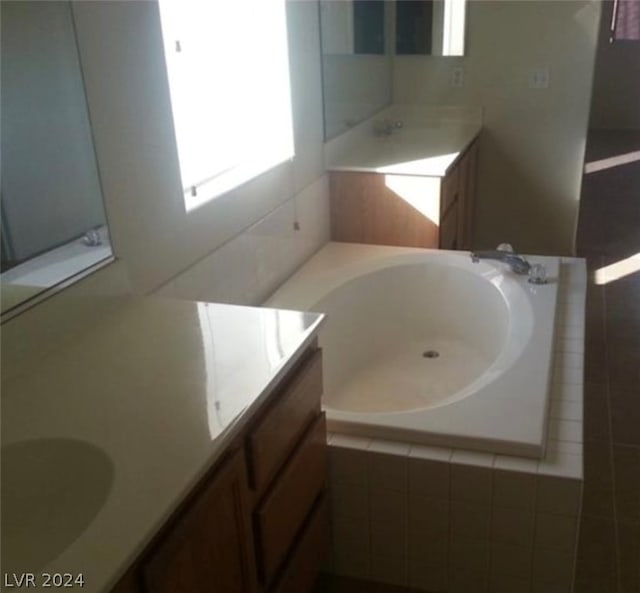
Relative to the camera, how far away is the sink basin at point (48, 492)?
3.54 ft

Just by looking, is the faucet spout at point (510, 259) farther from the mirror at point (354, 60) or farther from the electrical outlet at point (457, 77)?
the electrical outlet at point (457, 77)

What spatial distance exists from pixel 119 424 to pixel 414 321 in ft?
6.36

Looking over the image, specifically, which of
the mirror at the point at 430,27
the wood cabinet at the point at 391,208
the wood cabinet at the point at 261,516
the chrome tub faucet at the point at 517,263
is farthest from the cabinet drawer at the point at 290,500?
the mirror at the point at 430,27

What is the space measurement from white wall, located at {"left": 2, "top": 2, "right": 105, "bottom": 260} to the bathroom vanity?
5.47ft

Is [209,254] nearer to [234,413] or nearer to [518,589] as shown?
[234,413]

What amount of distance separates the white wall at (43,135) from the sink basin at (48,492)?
17.6 inches

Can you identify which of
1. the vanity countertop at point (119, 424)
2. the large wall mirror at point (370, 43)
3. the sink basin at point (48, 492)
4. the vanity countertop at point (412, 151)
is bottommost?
the sink basin at point (48, 492)

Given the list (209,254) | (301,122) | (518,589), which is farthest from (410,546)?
(301,122)

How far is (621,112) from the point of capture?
7707mm

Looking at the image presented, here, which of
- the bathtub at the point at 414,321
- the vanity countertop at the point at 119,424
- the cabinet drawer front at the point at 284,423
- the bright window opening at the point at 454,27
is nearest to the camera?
the vanity countertop at the point at 119,424

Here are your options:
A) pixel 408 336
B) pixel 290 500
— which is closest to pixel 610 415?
pixel 408 336

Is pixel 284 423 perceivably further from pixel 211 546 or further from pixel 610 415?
pixel 610 415

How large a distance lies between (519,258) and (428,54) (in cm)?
170

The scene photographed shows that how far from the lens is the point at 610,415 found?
8.91 feet
